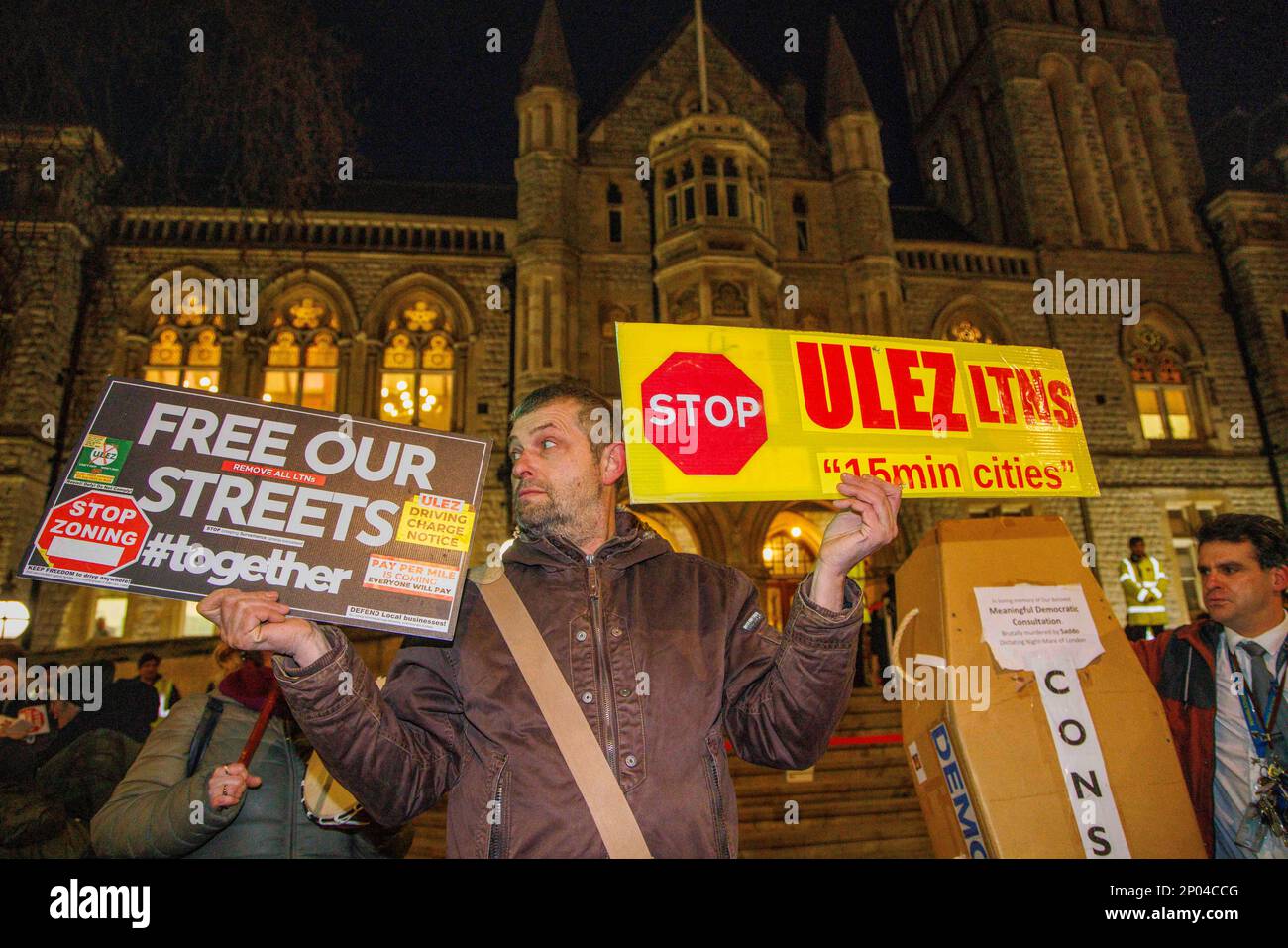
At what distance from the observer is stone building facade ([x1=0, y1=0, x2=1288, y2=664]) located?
1391 cm

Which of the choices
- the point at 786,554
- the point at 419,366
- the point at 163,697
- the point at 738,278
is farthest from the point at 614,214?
the point at 163,697

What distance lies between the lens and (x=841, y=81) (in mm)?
17391

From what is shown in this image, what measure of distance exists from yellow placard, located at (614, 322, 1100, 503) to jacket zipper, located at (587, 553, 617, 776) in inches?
24.6

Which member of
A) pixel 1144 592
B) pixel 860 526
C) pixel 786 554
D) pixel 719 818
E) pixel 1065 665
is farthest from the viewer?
pixel 786 554

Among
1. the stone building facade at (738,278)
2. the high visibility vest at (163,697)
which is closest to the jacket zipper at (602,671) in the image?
the high visibility vest at (163,697)

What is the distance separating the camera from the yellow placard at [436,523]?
2.15 m

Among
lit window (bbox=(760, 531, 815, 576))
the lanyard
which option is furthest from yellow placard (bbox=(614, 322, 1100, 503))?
lit window (bbox=(760, 531, 815, 576))

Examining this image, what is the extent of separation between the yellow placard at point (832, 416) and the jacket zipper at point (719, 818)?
1046 mm

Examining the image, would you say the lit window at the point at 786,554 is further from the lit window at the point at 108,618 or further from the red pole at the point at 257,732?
the red pole at the point at 257,732

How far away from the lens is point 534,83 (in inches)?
642

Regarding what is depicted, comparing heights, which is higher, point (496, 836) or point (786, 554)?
point (786, 554)

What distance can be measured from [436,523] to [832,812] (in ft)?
20.1

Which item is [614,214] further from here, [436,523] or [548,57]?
[436,523]

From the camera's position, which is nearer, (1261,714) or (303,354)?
(1261,714)
